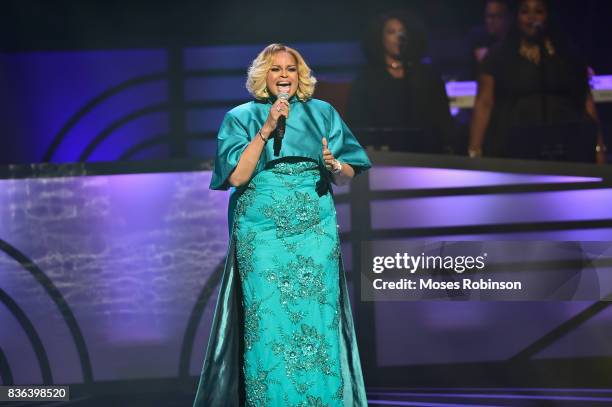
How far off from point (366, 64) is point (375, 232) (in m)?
0.94

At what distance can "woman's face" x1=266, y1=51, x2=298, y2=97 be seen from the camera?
9.63 ft

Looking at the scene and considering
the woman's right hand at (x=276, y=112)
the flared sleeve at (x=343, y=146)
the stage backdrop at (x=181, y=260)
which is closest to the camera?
the woman's right hand at (x=276, y=112)

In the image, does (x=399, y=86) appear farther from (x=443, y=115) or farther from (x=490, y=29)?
(x=490, y=29)

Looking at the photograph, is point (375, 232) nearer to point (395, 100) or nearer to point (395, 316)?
point (395, 316)

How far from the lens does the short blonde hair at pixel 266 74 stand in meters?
2.96

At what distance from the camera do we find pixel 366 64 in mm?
4461

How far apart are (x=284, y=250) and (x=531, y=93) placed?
2161mm

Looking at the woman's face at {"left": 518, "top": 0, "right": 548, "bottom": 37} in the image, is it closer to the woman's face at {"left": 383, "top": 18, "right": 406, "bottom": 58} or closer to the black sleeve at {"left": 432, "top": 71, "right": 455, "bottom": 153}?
the black sleeve at {"left": 432, "top": 71, "right": 455, "bottom": 153}

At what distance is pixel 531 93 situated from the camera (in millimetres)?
4434

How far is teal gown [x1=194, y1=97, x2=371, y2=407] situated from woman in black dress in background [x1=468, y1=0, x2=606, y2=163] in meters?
1.69

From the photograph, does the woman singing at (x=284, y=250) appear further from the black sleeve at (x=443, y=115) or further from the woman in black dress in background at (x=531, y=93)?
the woman in black dress in background at (x=531, y=93)

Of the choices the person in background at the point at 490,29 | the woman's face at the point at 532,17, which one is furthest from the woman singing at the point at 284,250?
the woman's face at the point at 532,17

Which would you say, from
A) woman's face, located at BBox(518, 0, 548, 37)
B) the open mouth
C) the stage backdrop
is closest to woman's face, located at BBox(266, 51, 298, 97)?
the open mouth

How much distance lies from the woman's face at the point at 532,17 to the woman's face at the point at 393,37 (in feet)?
2.09
